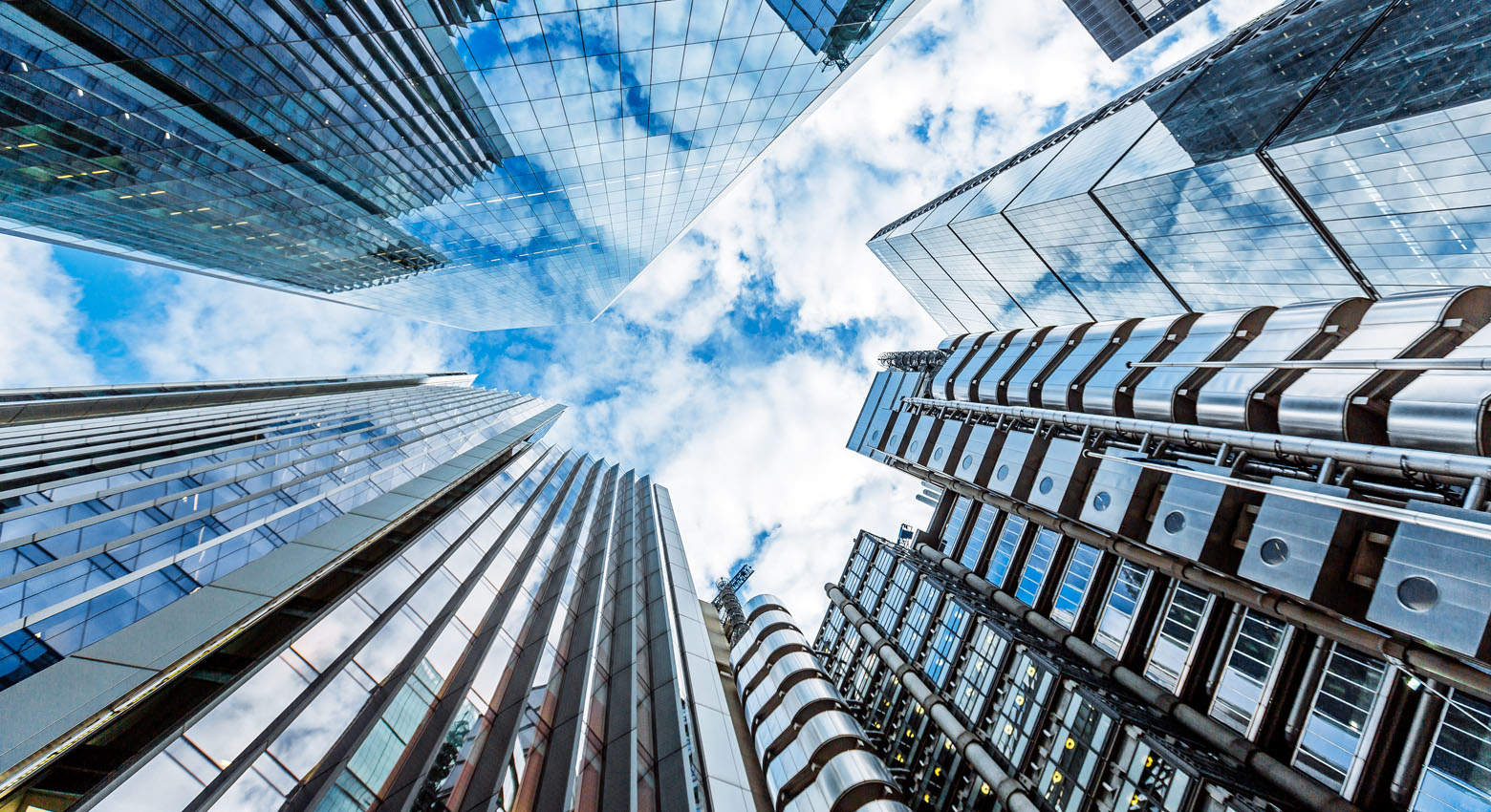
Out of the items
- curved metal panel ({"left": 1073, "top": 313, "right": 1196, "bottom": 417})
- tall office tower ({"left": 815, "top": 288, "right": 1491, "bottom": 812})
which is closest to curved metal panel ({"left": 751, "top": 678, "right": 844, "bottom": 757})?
tall office tower ({"left": 815, "top": 288, "right": 1491, "bottom": 812})

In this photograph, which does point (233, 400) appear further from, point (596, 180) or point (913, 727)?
point (913, 727)

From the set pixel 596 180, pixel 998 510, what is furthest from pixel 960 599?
pixel 596 180

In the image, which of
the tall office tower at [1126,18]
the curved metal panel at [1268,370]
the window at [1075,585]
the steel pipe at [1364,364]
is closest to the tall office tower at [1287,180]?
the curved metal panel at [1268,370]

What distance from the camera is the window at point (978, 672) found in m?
27.2

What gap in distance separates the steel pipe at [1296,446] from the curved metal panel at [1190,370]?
649mm

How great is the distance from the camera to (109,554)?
10.6 meters

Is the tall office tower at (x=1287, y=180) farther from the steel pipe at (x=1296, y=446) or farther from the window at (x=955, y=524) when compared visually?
the window at (x=955, y=524)

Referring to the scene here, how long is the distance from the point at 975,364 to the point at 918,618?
17.2m

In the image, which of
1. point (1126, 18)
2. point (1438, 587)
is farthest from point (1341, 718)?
point (1126, 18)

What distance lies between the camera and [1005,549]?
33.8m

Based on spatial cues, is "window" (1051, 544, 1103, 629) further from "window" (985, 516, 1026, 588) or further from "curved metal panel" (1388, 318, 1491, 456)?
"curved metal panel" (1388, 318, 1491, 456)

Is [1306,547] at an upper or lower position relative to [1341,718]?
upper

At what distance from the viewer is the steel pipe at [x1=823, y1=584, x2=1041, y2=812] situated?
22.0 meters

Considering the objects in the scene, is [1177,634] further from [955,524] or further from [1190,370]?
[955,524]
